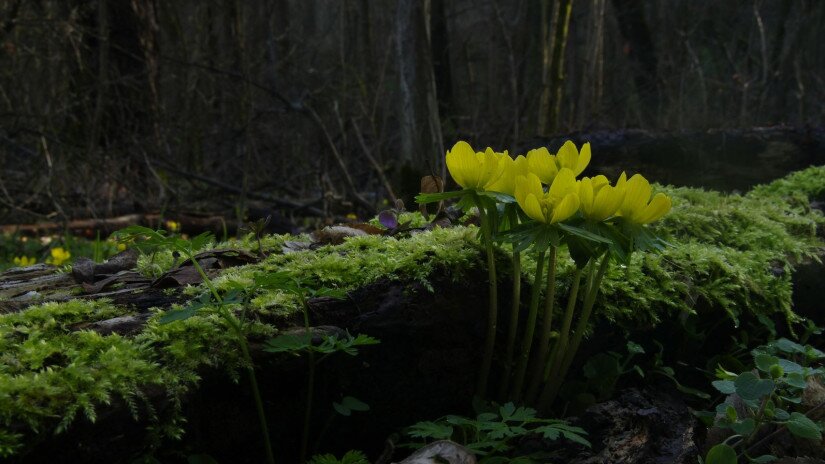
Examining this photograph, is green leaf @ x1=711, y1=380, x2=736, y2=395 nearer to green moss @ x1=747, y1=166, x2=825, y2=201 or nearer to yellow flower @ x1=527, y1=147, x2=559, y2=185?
yellow flower @ x1=527, y1=147, x2=559, y2=185

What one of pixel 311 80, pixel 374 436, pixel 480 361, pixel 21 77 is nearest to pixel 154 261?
pixel 374 436

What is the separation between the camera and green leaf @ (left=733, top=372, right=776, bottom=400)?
1688mm

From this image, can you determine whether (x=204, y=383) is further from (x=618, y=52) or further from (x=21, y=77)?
(x=618, y=52)

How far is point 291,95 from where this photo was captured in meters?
11.9

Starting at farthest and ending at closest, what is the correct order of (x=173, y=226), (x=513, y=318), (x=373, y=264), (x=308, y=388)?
1. (x=173, y=226)
2. (x=373, y=264)
3. (x=513, y=318)
4. (x=308, y=388)

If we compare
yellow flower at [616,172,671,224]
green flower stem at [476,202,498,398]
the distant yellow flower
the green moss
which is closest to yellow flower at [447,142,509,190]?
green flower stem at [476,202,498,398]

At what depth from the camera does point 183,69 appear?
10258 millimetres

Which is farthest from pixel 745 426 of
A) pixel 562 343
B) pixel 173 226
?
pixel 173 226

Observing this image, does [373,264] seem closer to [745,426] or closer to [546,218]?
[546,218]

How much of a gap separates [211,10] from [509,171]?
1114 centimetres

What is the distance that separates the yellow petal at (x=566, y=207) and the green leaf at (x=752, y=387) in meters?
0.64

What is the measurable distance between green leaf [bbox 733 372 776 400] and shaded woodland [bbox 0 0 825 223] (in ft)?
14.4

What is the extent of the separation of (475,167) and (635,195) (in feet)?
1.37

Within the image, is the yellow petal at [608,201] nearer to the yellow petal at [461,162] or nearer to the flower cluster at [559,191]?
the flower cluster at [559,191]
